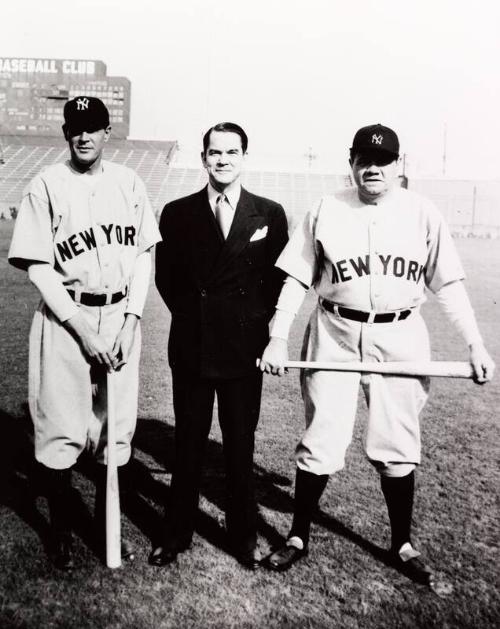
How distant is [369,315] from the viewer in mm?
3209

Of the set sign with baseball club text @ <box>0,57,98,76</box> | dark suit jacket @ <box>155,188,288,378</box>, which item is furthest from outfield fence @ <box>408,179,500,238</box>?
dark suit jacket @ <box>155,188,288,378</box>

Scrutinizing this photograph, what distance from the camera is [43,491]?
4.22 m

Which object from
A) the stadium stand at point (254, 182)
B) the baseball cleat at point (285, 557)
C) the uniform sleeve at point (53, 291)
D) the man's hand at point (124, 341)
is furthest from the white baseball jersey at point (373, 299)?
the stadium stand at point (254, 182)

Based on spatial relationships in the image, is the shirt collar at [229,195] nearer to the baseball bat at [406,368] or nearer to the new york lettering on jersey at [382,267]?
the new york lettering on jersey at [382,267]

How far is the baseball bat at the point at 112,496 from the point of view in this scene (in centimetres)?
322

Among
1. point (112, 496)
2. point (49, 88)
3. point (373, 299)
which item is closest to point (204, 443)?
point (112, 496)

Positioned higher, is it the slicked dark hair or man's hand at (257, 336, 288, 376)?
the slicked dark hair

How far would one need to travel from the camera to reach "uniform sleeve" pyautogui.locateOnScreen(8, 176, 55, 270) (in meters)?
3.12

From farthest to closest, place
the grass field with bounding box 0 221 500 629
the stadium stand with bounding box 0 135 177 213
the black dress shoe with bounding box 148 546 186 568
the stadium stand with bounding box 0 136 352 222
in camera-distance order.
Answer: the stadium stand with bounding box 0 136 352 222, the stadium stand with bounding box 0 135 177 213, the black dress shoe with bounding box 148 546 186 568, the grass field with bounding box 0 221 500 629

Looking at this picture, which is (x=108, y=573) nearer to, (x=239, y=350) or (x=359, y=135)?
(x=239, y=350)

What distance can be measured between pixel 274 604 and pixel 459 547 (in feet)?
4.08

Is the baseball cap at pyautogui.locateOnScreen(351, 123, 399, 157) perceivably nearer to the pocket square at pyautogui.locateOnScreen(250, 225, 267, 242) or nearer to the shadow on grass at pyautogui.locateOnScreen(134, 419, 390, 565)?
the pocket square at pyautogui.locateOnScreen(250, 225, 267, 242)

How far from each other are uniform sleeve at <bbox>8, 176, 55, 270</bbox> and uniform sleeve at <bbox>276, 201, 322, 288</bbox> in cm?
123

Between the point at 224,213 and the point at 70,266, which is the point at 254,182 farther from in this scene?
the point at 70,266
